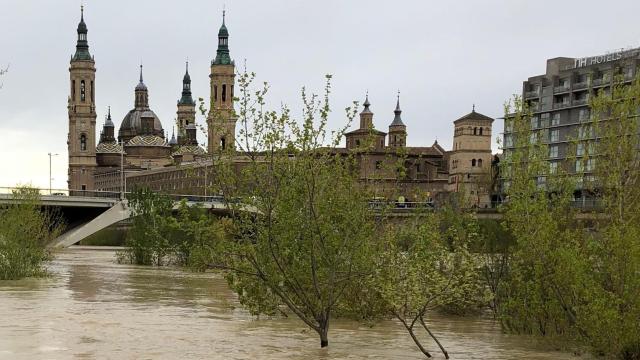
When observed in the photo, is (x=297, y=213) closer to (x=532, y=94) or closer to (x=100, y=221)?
(x=100, y=221)

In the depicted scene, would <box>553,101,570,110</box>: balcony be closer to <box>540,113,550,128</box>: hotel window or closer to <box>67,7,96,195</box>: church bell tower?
<box>540,113,550,128</box>: hotel window

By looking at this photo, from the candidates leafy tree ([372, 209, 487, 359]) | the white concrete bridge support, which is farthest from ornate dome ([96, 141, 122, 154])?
leafy tree ([372, 209, 487, 359])

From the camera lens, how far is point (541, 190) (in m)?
18.1

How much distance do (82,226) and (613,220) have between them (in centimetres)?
6785

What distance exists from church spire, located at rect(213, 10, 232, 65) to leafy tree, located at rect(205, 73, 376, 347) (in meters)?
152

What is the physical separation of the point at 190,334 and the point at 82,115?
154m

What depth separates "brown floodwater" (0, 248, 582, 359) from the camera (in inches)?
682

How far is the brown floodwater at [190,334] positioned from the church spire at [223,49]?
140 m

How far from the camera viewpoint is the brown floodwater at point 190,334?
56.8 ft

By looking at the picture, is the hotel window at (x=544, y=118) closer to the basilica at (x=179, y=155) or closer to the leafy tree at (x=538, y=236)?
the basilica at (x=179, y=155)

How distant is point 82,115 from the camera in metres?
168

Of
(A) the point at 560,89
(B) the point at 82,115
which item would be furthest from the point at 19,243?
(B) the point at 82,115

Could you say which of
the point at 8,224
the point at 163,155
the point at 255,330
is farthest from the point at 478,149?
the point at 255,330

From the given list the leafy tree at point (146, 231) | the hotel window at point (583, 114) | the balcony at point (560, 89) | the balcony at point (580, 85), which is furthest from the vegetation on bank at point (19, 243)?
the balcony at point (560, 89)
